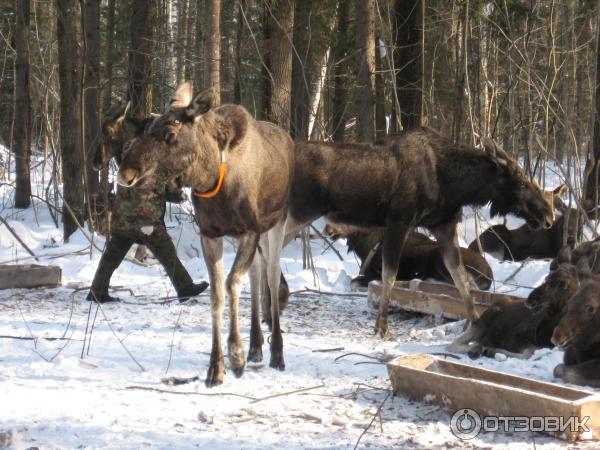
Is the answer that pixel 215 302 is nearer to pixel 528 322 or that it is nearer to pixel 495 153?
pixel 528 322

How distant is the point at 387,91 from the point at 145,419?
1484 cm

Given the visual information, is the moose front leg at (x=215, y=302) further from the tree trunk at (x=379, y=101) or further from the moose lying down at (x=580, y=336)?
the tree trunk at (x=379, y=101)

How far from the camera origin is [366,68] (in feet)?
42.6

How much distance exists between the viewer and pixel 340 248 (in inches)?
584

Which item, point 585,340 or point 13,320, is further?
point 13,320

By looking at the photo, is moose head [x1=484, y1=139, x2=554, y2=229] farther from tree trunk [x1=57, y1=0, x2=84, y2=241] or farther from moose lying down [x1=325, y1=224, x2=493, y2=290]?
tree trunk [x1=57, y1=0, x2=84, y2=241]

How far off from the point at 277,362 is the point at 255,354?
0.87 feet

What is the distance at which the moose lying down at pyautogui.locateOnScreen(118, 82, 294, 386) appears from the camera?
226 inches

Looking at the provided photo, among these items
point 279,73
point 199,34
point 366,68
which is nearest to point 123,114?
point 366,68

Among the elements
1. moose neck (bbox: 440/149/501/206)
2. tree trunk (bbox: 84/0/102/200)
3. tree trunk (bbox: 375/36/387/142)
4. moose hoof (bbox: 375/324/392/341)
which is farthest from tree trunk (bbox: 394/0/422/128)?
moose hoof (bbox: 375/324/392/341)

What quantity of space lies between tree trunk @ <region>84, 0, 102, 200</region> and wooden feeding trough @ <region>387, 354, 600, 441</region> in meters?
9.43

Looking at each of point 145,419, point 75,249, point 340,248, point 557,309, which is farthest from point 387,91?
point 145,419

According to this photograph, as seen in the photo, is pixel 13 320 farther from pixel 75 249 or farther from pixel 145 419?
pixel 75 249

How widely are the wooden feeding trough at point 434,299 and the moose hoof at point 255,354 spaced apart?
272cm
